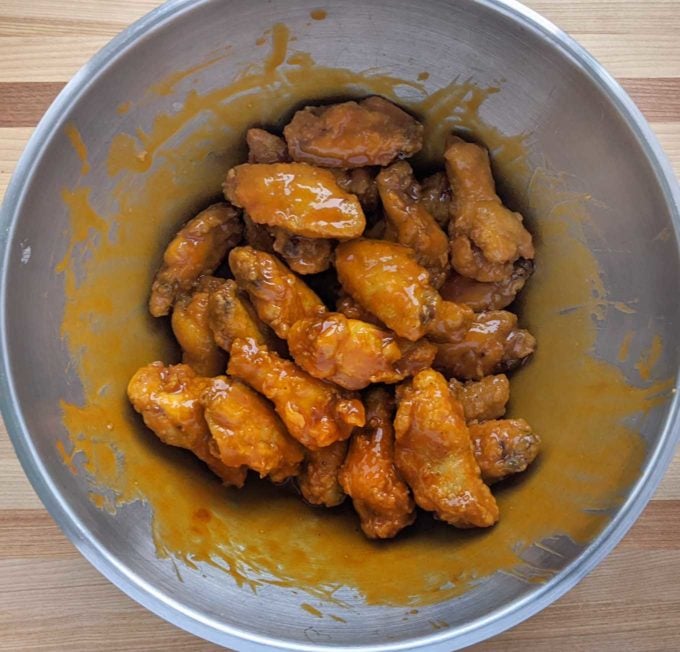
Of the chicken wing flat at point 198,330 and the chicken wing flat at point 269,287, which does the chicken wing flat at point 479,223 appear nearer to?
the chicken wing flat at point 269,287

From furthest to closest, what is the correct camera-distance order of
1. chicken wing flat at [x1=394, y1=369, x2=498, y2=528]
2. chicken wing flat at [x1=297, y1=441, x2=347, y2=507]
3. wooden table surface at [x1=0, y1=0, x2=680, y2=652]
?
wooden table surface at [x1=0, y1=0, x2=680, y2=652], chicken wing flat at [x1=297, y1=441, x2=347, y2=507], chicken wing flat at [x1=394, y1=369, x2=498, y2=528]

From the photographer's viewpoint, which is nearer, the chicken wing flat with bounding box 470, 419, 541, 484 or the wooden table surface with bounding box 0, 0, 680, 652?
the chicken wing flat with bounding box 470, 419, 541, 484

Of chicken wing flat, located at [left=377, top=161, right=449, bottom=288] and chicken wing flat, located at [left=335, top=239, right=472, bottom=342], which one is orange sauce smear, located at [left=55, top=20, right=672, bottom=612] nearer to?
chicken wing flat, located at [left=377, top=161, right=449, bottom=288]

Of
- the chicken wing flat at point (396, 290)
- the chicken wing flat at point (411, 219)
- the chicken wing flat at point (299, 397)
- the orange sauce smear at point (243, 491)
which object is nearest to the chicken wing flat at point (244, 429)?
the chicken wing flat at point (299, 397)

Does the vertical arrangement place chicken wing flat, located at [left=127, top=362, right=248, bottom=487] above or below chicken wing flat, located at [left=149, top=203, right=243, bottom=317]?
below

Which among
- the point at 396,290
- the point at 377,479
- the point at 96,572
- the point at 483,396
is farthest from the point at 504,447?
the point at 96,572

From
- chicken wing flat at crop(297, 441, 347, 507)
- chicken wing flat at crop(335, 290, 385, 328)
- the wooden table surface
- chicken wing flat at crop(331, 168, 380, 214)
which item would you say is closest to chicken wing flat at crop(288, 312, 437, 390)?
chicken wing flat at crop(335, 290, 385, 328)
